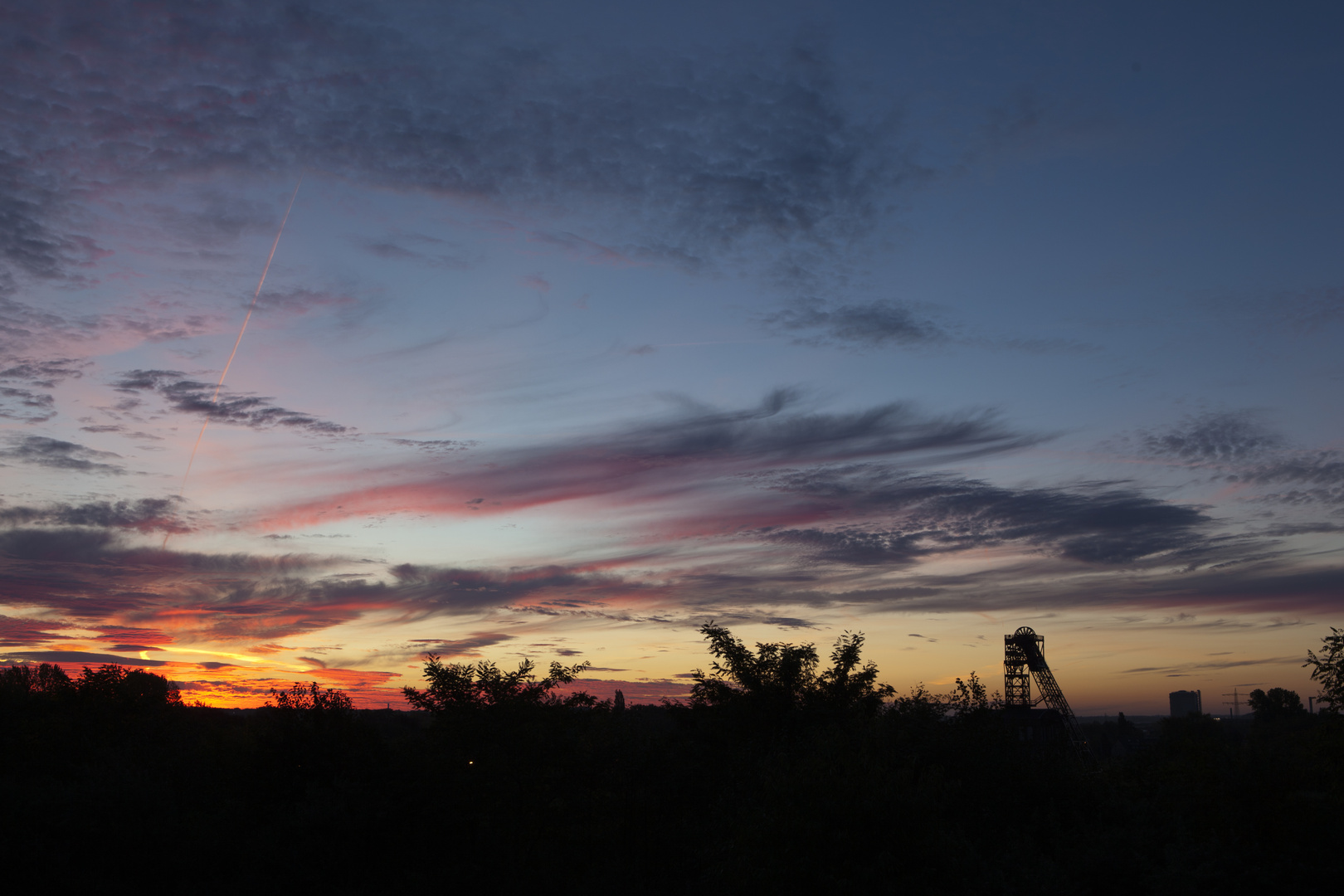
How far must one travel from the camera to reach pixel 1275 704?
16275cm

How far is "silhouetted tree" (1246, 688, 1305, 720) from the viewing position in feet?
509

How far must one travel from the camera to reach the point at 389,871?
113 ft

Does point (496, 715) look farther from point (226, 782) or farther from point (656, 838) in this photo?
point (226, 782)

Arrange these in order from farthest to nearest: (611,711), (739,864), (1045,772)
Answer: (611,711) < (1045,772) < (739,864)

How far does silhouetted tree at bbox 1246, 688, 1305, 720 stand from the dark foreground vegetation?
14051cm

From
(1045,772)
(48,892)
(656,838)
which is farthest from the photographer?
(656,838)

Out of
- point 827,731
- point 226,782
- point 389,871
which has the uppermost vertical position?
point 827,731

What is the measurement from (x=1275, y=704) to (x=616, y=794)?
567 ft

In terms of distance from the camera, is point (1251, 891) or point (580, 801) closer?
point (1251, 891)

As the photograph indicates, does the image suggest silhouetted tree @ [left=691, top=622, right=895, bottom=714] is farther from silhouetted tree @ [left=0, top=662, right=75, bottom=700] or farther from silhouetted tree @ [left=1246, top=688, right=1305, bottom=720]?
silhouetted tree @ [left=1246, top=688, right=1305, bottom=720]

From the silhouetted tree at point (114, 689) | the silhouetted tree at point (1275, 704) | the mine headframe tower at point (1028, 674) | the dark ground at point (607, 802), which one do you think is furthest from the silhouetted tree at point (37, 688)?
the silhouetted tree at point (1275, 704)

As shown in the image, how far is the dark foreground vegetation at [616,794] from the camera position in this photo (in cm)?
2317

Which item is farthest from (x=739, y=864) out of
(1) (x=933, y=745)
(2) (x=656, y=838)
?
(2) (x=656, y=838)

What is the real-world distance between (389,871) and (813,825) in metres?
22.9
